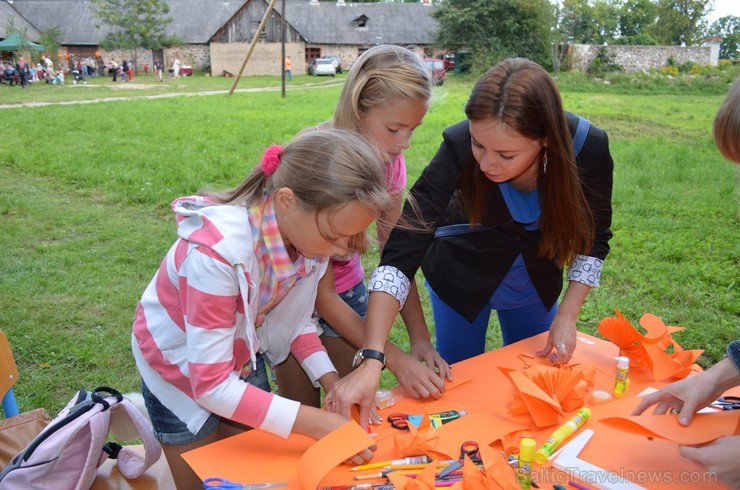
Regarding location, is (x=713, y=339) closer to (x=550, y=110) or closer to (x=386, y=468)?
(x=550, y=110)

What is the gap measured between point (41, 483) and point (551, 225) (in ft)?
4.88

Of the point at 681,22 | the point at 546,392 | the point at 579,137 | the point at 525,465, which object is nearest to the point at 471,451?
the point at 525,465

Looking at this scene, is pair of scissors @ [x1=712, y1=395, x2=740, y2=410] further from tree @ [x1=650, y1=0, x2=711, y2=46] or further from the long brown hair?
tree @ [x1=650, y1=0, x2=711, y2=46]

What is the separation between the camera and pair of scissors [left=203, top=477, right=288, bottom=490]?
1.21 m

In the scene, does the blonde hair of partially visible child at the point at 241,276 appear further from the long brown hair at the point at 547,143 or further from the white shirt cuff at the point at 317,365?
the long brown hair at the point at 547,143

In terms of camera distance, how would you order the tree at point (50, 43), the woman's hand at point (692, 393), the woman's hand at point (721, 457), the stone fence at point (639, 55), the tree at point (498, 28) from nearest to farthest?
1. the woman's hand at point (721, 457)
2. the woman's hand at point (692, 393)
3. the tree at point (498, 28)
4. the stone fence at point (639, 55)
5. the tree at point (50, 43)

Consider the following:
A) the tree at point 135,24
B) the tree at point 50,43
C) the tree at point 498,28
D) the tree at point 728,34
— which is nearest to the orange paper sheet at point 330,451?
the tree at point 498,28

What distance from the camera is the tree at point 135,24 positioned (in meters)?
34.2

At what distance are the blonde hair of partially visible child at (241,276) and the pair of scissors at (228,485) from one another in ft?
0.44

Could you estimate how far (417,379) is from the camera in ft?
5.34

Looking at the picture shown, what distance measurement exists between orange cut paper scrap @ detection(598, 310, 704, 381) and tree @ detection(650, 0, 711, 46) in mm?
47239

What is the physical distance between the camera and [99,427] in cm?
148

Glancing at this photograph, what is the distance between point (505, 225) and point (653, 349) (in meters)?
0.56

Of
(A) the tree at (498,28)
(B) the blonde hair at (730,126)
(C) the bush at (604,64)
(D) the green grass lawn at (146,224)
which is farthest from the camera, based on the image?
(A) the tree at (498,28)
